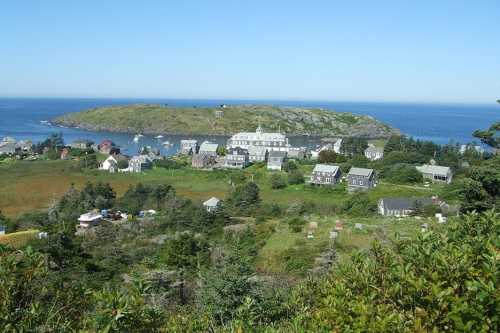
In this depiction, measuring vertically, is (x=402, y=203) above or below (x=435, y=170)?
below

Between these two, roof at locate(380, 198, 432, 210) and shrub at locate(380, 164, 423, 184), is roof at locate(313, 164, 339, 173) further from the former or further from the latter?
roof at locate(380, 198, 432, 210)

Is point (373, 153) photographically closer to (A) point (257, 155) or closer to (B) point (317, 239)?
(A) point (257, 155)

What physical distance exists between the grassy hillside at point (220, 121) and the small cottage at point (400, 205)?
70.2 meters

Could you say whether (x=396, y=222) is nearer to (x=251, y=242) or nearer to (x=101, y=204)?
(x=251, y=242)

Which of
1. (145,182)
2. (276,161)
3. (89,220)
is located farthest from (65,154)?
(89,220)

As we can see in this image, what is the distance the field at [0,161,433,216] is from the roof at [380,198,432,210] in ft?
9.17

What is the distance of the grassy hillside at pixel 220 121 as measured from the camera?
106438 mm

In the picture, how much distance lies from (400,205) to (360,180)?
32.3 feet

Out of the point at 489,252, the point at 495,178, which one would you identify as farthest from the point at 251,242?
the point at 489,252

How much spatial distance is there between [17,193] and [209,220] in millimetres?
23640

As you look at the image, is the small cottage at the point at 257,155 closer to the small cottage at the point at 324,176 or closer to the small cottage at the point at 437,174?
the small cottage at the point at 324,176

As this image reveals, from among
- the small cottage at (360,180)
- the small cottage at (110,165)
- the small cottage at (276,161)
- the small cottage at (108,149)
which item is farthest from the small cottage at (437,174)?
the small cottage at (108,149)

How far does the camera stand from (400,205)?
114 ft

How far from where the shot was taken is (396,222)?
94.1 ft
